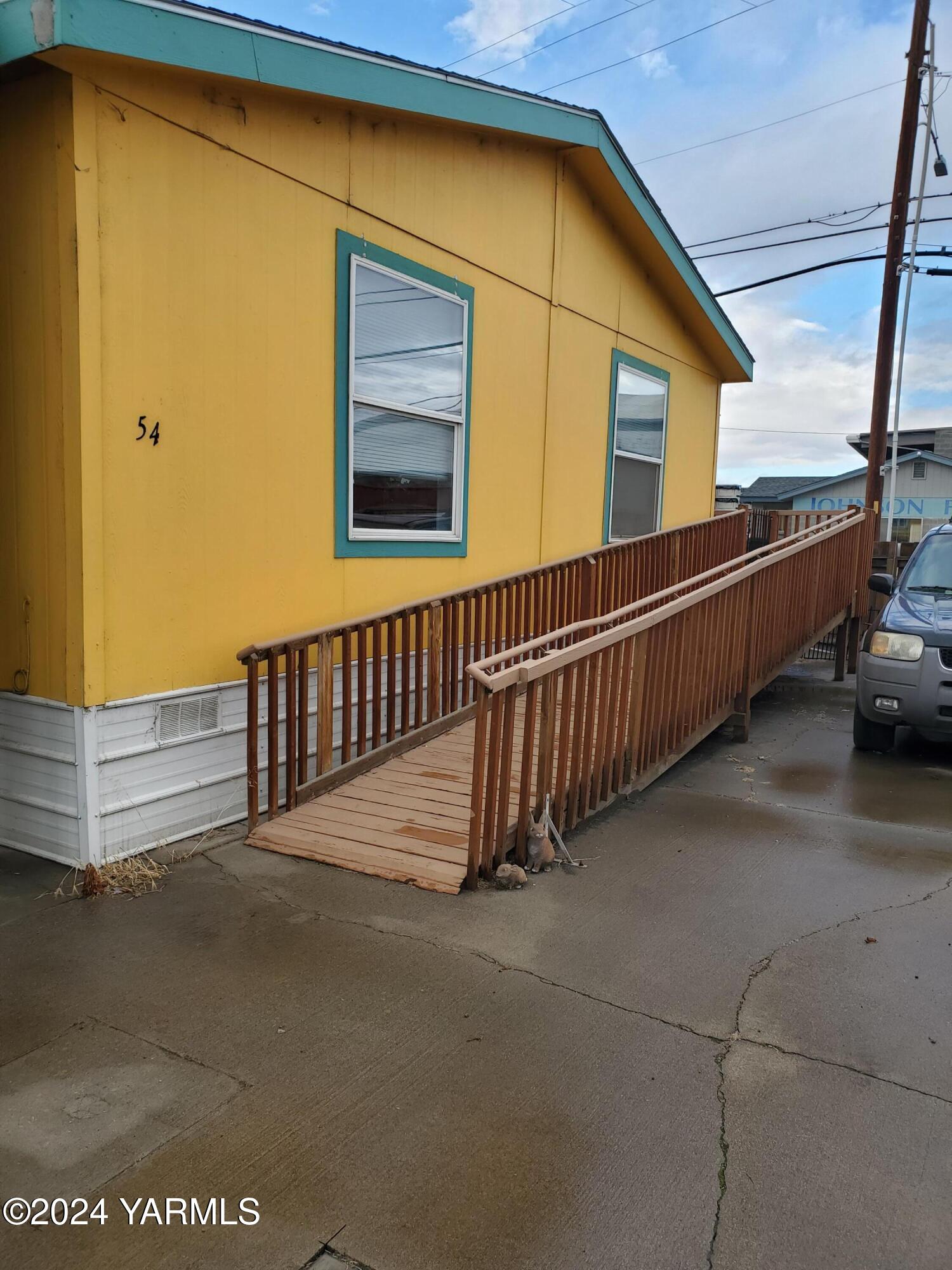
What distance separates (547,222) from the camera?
743cm

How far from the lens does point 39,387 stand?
408 cm

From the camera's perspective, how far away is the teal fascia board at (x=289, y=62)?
368cm

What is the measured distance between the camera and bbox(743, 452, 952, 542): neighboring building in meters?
33.1

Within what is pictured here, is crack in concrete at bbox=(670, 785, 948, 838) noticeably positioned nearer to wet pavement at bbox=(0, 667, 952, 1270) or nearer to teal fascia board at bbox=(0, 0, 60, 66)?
wet pavement at bbox=(0, 667, 952, 1270)

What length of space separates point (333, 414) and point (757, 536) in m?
9.72

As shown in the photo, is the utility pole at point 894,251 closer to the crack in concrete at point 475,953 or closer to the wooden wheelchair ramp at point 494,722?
the wooden wheelchair ramp at point 494,722

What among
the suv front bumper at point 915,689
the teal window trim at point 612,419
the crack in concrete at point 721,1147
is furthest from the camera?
the teal window trim at point 612,419

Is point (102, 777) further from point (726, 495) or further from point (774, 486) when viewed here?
point (774, 486)

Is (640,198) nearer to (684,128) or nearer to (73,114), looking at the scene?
(73,114)

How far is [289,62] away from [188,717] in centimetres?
342

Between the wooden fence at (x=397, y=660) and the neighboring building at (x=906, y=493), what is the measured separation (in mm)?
26794

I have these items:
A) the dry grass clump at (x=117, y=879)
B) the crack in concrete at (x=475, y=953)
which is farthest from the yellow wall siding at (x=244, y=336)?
the crack in concrete at (x=475, y=953)

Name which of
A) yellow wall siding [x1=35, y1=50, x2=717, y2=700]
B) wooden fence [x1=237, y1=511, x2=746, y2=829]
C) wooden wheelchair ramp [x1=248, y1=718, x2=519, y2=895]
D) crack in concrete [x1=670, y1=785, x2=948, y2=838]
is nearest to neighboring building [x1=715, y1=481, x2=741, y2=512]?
wooden fence [x1=237, y1=511, x2=746, y2=829]

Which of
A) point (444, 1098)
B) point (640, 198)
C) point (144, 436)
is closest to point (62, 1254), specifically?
point (444, 1098)
